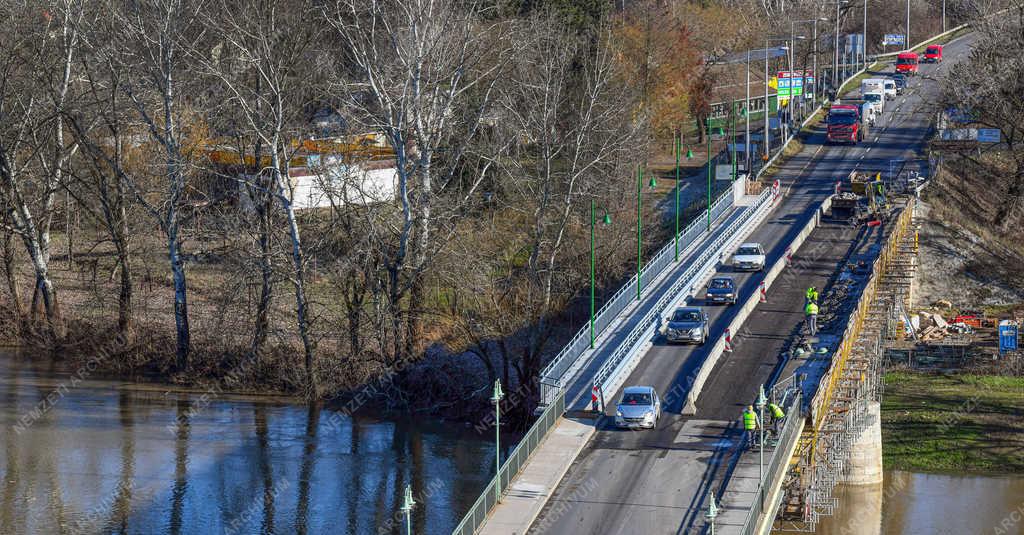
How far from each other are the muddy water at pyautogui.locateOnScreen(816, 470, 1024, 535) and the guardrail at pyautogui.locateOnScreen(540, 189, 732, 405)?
1066 cm

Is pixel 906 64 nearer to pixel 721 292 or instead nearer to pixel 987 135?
pixel 987 135

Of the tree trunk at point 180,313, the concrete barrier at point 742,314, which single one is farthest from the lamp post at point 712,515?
the tree trunk at point 180,313

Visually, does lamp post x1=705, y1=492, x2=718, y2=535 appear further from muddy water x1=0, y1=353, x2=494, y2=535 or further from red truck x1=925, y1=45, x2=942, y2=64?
red truck x1=925, y1=45, x2=942, y2=64

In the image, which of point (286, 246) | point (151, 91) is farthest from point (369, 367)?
point (151, 91)

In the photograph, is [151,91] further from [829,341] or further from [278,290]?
[829,341]

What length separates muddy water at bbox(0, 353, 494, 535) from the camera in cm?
4200

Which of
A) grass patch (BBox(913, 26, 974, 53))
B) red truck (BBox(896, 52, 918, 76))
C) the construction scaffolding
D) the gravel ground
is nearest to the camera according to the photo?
the construction scaffolding

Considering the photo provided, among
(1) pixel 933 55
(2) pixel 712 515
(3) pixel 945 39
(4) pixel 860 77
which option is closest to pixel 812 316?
(2) pixel 712 515

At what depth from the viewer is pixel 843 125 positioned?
92.1 metres

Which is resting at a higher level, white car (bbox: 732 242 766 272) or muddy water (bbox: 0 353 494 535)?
white car (bbox: 732 242 766 272)

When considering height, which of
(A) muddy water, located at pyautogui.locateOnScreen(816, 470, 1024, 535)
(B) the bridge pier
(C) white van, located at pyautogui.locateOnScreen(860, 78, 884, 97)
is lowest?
Result: (A) muddy water, located at pyautogui.locateOnScreen(816, 470, 1024, 535)

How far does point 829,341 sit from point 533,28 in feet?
90.4

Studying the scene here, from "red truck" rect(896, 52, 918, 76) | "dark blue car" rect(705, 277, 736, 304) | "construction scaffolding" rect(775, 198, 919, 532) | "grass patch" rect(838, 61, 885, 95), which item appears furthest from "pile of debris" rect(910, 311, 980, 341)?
"red truck" rect(896, 52, 918, 76)

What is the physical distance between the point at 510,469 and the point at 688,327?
15.3 metres
